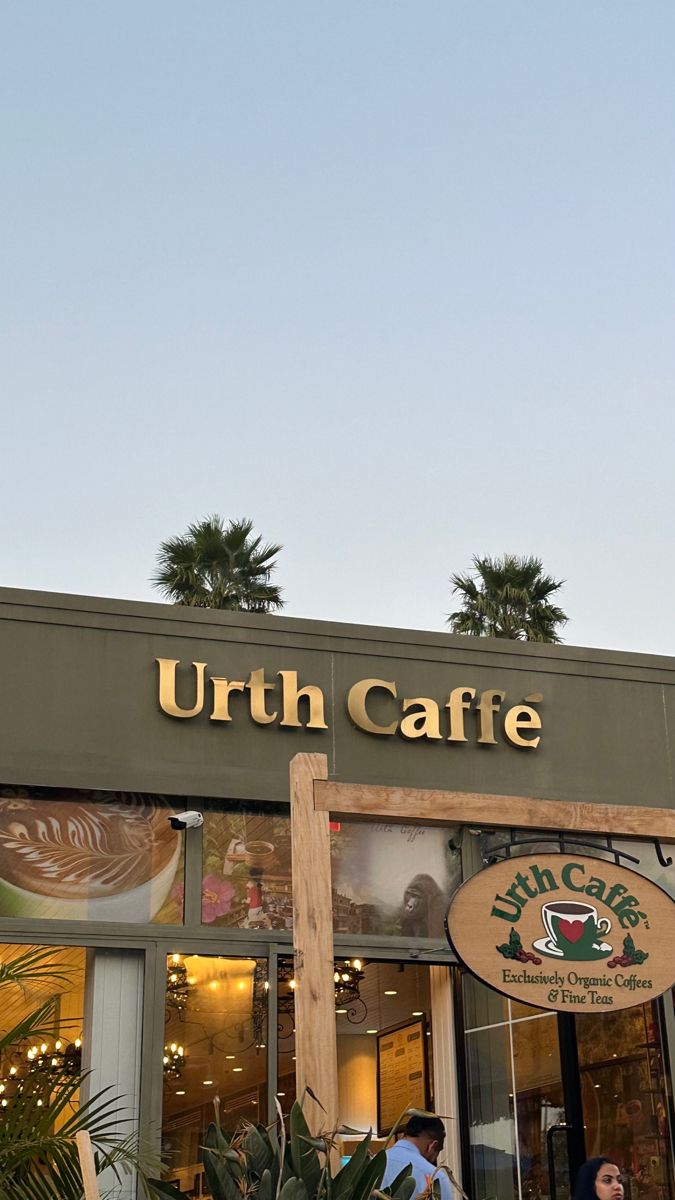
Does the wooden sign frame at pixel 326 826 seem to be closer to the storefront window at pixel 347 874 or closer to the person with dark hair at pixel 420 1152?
the person with dark hair at pixel 420 1152

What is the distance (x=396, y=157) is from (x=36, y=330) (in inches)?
197

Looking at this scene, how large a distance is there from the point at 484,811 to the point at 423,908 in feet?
7.49

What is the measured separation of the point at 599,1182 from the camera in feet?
20.1

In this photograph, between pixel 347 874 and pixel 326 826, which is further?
pixel 347 874

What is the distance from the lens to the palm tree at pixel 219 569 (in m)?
23.5

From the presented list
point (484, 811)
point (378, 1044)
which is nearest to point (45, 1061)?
point (378, 1044)

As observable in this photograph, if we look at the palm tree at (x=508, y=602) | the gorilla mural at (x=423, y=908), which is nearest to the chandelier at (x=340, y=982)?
the gorilla mural at (x=423, y=908)

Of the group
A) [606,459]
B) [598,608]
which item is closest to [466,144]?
[606,459]

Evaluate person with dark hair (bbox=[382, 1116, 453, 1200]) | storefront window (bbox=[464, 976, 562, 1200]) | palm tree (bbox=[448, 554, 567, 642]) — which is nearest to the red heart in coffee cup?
person with dark hair (bbox=[382, 1116, 453, 1200])

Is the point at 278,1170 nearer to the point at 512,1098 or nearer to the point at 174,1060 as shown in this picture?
the point at 174,1060

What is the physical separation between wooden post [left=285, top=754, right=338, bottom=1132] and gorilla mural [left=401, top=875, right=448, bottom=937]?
2.82m

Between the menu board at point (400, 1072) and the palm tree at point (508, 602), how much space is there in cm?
1212

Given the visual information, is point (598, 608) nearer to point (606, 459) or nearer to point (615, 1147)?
point (606, 459)

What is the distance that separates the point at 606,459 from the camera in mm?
22281
